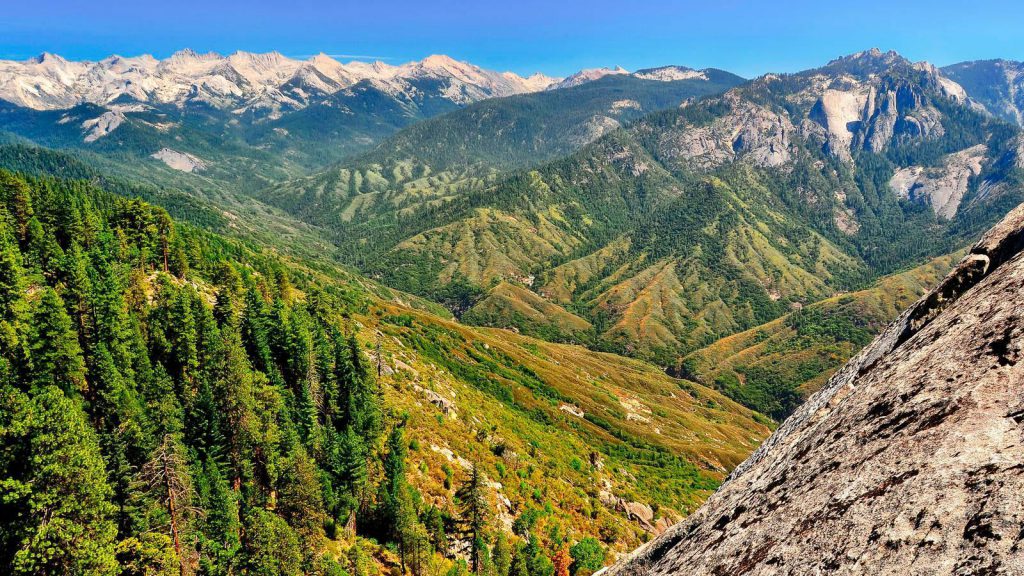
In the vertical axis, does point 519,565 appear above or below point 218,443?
below

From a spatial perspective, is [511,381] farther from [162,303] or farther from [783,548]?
[783,548]

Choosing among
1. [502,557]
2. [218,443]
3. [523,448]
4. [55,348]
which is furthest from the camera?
[523,448]

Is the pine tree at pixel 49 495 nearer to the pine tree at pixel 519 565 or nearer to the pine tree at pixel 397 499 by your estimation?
the pine tree at pixel 397 499

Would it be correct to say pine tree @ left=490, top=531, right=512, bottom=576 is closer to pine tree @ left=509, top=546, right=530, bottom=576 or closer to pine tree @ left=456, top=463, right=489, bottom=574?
pine tree @ left=509, top=546, right=530, bottom=576

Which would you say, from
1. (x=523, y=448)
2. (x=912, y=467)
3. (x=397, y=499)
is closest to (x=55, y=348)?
(x=397, y=499)

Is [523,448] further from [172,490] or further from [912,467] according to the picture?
[912,467]

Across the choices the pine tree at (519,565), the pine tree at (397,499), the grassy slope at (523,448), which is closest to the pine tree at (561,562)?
the grassy slope at (523,448)

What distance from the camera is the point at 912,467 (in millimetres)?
9266

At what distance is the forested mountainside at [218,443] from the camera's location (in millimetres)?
34625

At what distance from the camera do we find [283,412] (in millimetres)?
66750

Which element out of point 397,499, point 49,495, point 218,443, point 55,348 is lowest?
point 397,499

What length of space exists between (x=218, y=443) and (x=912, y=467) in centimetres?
6615

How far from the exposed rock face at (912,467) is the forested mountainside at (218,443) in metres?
41.5

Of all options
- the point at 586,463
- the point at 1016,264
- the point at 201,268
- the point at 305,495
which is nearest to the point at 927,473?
the point at 1016,264
